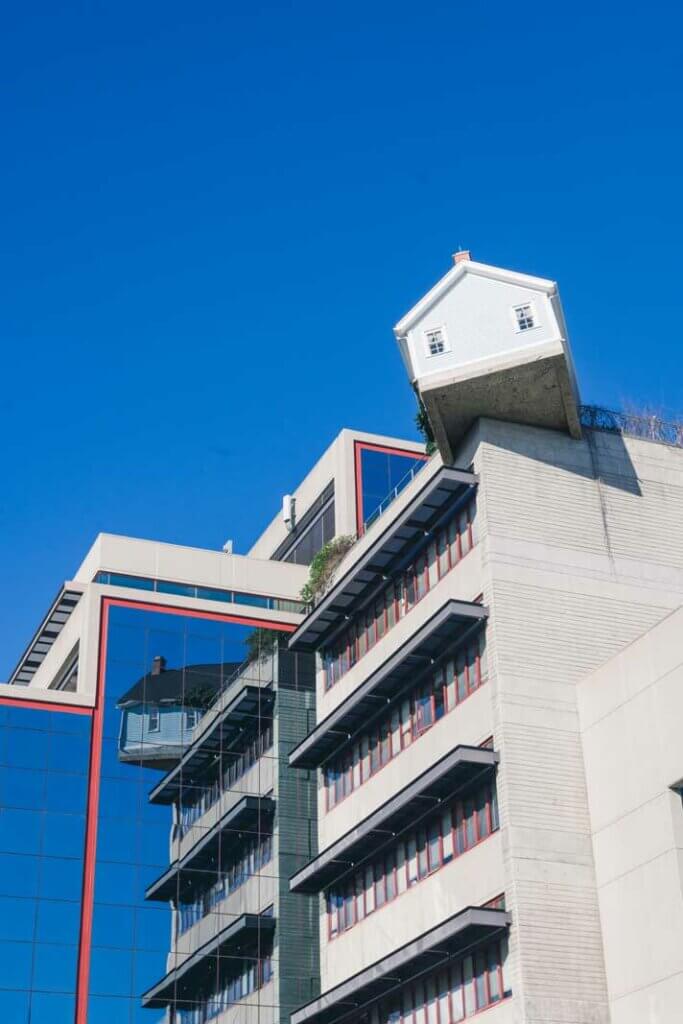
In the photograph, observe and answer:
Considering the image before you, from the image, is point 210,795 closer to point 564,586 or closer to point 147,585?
point 147,585

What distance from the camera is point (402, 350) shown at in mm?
48719

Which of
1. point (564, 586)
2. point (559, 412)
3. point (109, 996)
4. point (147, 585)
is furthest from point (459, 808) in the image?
point (147, 585)

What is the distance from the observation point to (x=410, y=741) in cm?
4925

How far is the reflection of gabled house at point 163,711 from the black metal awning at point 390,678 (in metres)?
4.83

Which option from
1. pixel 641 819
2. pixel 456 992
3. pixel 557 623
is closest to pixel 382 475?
pixel 557 623

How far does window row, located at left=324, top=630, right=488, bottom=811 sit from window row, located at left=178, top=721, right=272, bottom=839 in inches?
146

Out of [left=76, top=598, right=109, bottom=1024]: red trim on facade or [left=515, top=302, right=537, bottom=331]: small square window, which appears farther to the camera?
[left=76, top=598, right=109, bottom=1024]: red trim on facade

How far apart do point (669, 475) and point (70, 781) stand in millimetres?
24279

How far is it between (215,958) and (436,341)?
78.9 feet

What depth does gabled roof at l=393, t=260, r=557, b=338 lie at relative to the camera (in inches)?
1906

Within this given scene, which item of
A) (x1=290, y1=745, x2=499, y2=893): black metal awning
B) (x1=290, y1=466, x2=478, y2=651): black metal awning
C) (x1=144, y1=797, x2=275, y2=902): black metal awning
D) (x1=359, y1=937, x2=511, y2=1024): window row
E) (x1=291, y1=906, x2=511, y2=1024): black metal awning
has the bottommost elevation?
(x1=359, y1=937, x2=511, y2=1024): window row

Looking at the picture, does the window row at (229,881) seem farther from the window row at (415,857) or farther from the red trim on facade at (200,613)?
the red trim on facade at (200,613)

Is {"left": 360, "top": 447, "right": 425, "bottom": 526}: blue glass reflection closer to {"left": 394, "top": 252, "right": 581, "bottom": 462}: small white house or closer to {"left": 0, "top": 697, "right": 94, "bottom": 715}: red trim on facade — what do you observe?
{"left": 0, "top": 697, "right": 94, "bottom": 715}: red trim on facade

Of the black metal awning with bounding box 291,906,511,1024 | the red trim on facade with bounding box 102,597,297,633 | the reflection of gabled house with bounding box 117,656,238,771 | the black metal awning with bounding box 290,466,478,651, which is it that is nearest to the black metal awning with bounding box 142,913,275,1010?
the black metal awning with bounding box 291,906,511,1024
